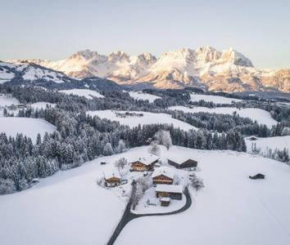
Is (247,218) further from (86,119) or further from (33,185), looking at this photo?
(86,119)

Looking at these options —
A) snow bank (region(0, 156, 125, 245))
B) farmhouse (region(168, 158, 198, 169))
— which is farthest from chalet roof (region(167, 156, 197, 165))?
snow bank (region(0, 156, 125, 245))

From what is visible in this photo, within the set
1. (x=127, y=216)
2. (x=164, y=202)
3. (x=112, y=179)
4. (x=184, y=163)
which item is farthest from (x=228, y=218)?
(x=184, y=163)

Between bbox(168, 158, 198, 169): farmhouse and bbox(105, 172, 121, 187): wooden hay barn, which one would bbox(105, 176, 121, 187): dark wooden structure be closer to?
bbox(105, 172, 121, 187): wooden hay barn

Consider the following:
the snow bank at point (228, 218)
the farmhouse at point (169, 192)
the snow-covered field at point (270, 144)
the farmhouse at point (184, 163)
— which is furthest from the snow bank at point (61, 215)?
the snow-covered field at point (270, 144)

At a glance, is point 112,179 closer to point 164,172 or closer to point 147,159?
point 164,172

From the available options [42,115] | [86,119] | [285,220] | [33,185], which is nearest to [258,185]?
[285,220]
